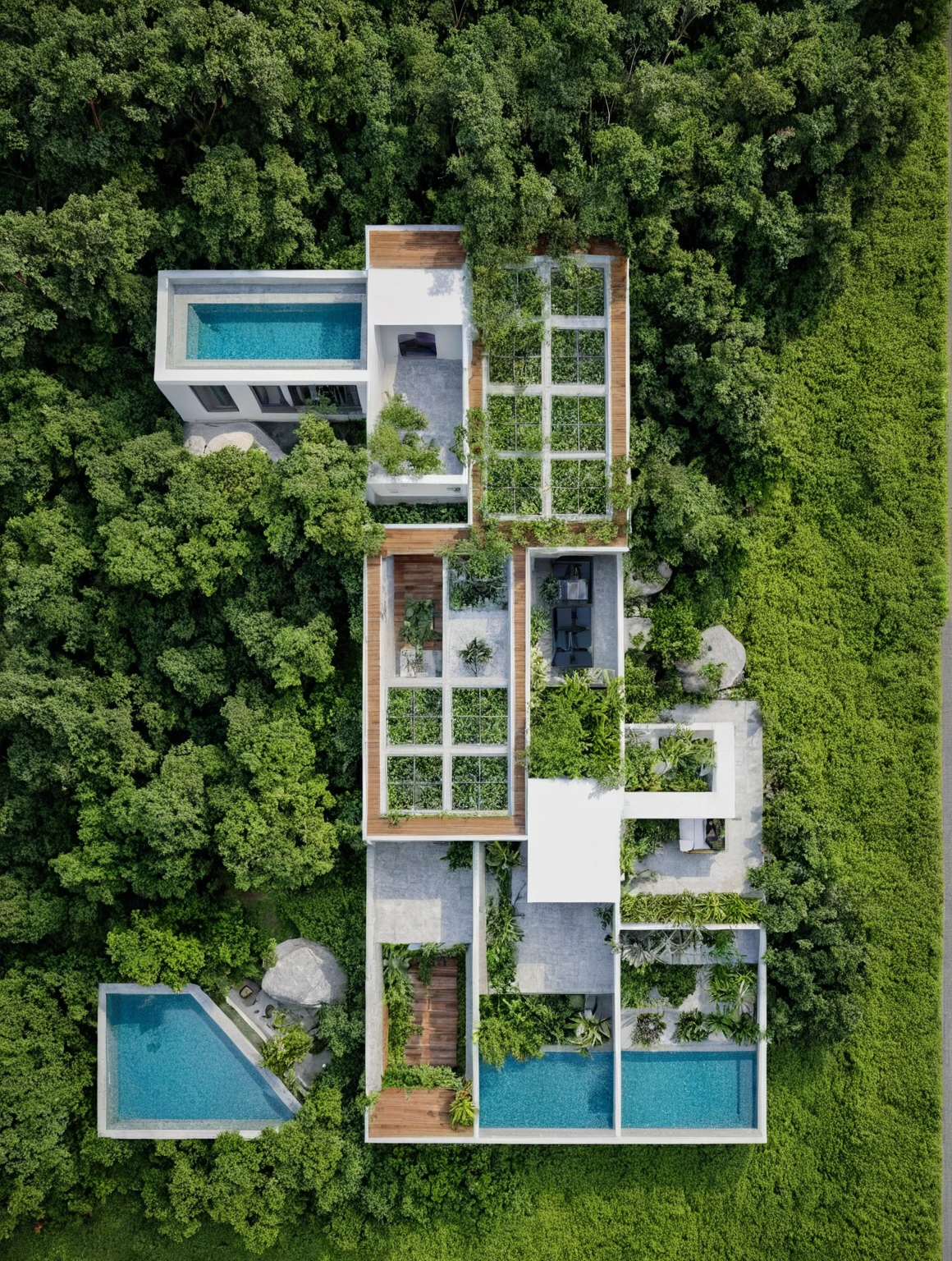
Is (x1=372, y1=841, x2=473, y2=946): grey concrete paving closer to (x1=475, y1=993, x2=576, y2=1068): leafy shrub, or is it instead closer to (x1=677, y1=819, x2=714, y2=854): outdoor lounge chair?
(x1=475, y1=993, x2=576, y2=1068): leafy shrub

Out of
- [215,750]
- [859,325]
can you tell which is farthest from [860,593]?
[215,750]

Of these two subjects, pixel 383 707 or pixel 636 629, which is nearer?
pixel 383 707

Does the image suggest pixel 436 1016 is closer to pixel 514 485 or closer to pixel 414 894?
pixel 414 894

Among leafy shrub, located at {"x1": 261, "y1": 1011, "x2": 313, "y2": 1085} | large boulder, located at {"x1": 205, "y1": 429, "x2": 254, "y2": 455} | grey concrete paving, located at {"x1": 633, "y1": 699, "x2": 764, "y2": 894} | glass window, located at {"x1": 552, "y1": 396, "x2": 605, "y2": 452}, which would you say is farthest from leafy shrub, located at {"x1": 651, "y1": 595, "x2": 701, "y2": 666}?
leafy shrub, located at {"x1": 261, "y1": 1011, "x2": 313, "y2": 1085}

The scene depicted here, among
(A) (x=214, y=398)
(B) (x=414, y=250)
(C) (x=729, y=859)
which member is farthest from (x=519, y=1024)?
(B) (x=414, y=250)

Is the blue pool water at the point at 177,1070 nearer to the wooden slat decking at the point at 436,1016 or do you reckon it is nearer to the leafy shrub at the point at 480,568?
the wooden slat decking at the point at 436,1016

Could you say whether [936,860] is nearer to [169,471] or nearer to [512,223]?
[512,223]
